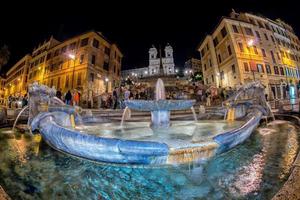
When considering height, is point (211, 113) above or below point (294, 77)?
below

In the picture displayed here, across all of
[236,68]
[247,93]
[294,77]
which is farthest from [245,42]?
[247,93]

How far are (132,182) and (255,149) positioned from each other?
3545 millimetres

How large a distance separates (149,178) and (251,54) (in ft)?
106

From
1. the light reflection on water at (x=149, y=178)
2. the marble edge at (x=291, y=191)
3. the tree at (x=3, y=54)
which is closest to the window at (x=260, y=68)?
the light reflection on water at (x=149, y=178)

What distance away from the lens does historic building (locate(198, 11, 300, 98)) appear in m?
27.2

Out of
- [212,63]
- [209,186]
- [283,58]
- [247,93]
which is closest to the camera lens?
[209,186]

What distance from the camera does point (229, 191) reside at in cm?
223

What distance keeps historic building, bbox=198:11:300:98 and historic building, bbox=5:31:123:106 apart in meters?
22.6

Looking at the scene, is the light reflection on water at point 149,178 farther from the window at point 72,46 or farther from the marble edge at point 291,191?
the window at point 72,46

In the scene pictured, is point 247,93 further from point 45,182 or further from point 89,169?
point 45,182

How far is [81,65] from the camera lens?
2980 cm

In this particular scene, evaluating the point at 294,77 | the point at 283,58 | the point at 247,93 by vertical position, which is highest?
the point at 283,58

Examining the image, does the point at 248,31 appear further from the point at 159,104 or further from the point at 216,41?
the point at 159,104

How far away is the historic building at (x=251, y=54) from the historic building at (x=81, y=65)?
22.6 meters
